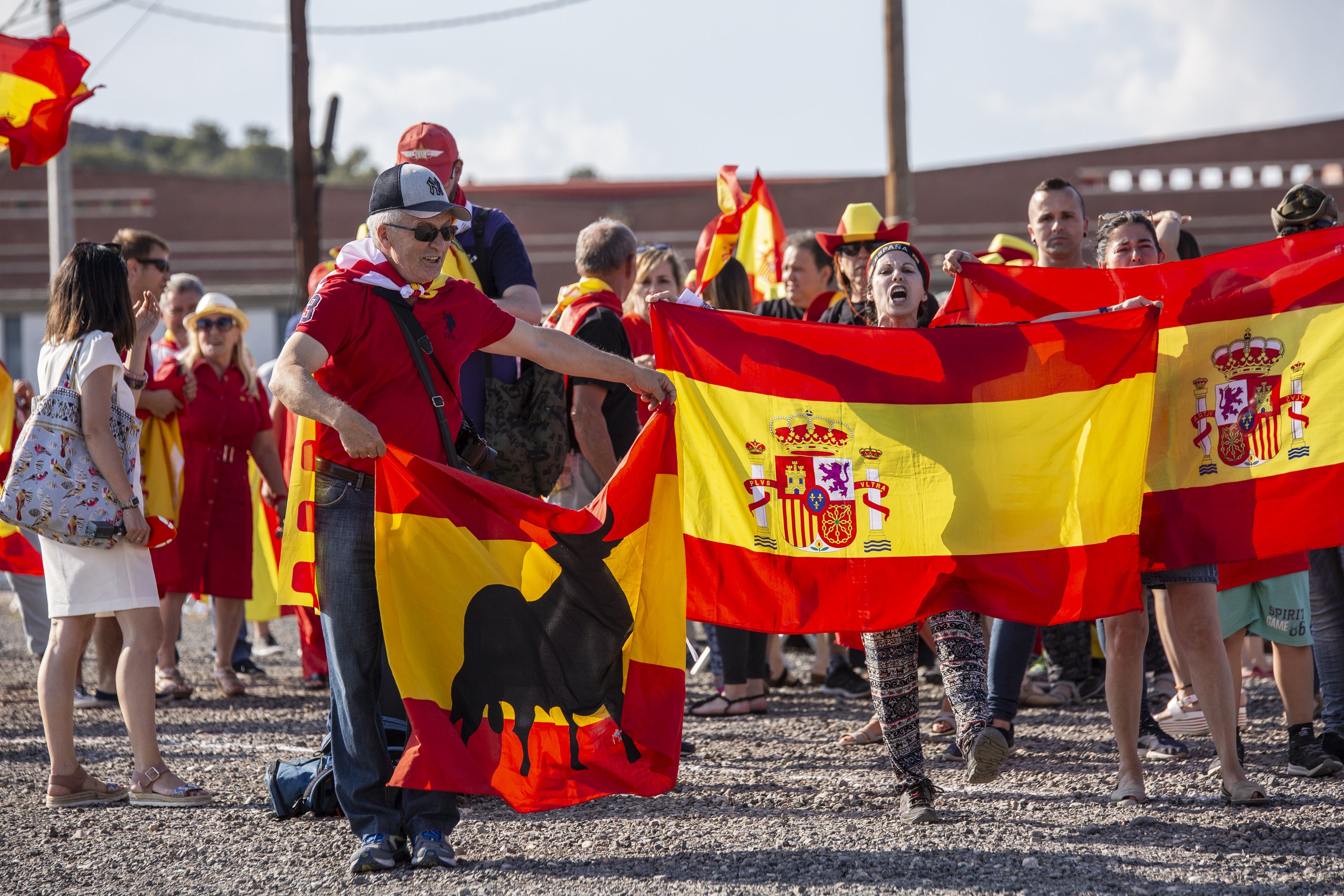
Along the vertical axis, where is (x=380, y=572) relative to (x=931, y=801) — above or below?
above

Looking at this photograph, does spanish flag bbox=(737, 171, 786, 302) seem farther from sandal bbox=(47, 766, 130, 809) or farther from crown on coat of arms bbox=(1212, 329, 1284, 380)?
sandal bbox=(47, 766, 130, 809)

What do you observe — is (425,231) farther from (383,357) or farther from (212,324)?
(212,324)

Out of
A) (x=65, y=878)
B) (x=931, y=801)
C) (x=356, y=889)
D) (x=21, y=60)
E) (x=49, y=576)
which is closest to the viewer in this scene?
(x=356, y=889)

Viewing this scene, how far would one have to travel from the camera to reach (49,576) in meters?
4.94

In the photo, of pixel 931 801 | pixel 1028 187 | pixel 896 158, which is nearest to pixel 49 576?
Answer: pixel 931 801

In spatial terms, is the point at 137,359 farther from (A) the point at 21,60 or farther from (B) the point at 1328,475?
(B) the point at 1328,475

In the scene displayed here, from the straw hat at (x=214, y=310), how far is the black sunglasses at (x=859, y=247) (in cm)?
367

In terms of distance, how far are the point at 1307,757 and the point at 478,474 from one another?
11.0 feet

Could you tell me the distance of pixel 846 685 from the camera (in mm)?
7344

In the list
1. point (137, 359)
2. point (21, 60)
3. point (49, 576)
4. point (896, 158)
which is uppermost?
point (896, 158)

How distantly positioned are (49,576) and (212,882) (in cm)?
162

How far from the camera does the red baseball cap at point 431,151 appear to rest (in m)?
5.17

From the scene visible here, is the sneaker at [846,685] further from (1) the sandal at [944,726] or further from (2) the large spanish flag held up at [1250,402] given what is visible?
(2) the large spanish flag held up at [1250,402]

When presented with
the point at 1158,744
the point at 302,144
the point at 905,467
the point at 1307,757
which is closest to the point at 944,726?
the point at 1158,744
